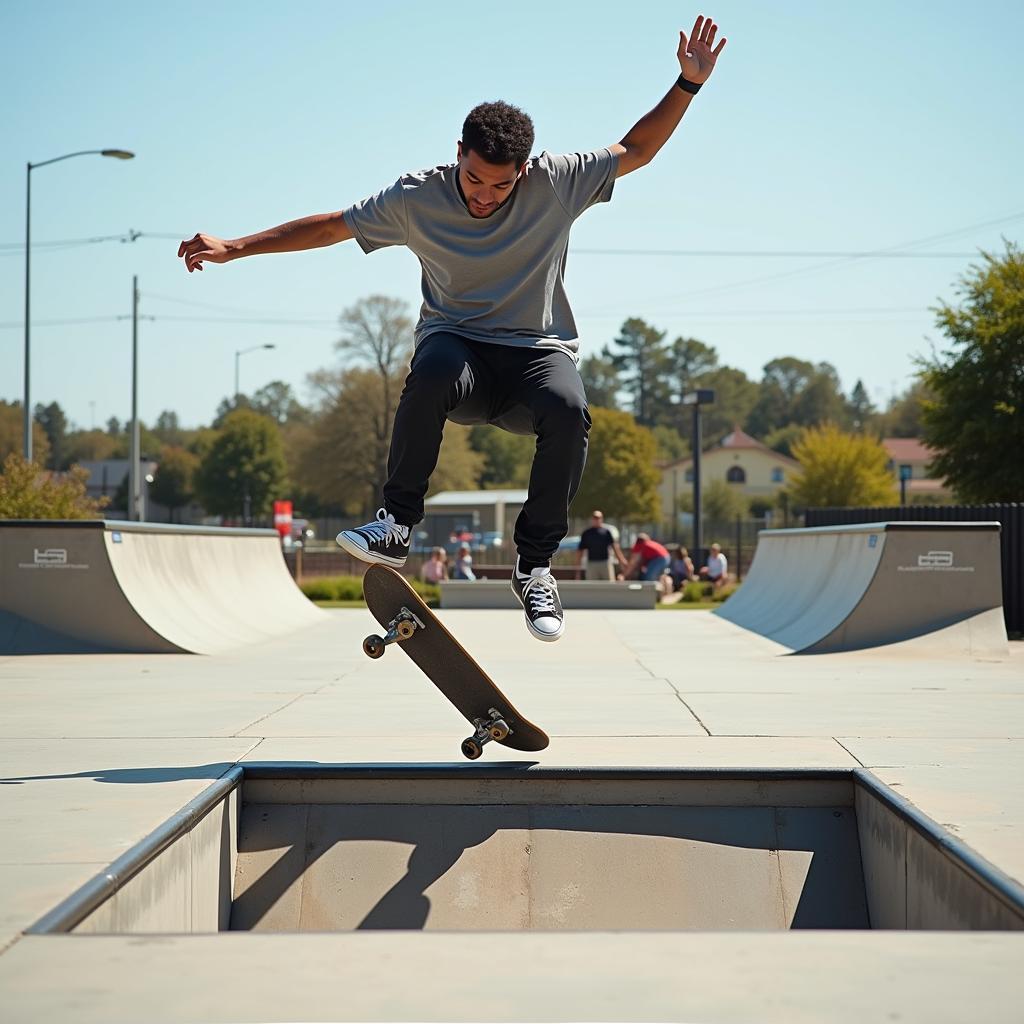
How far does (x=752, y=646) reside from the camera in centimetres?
1223

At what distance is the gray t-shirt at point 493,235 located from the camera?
490 centimetres

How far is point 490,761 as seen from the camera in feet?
15.2

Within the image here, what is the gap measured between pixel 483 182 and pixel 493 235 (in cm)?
23

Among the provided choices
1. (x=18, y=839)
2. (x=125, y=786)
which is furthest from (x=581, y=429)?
(x=18, y=839)

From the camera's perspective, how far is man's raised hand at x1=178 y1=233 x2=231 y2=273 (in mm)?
4934

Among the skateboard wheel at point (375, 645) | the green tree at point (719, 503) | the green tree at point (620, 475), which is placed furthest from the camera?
the green tree at point (719, 503)

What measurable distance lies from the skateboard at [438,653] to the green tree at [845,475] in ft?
202

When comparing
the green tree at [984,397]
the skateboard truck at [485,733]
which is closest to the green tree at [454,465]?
the green tree at [984,397]

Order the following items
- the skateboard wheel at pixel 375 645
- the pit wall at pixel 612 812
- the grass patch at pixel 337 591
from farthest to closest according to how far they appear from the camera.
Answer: the grass patch at pixel 337 591, the skateboard wheel at pixel 375 645, the pit wall at pixel 612 812

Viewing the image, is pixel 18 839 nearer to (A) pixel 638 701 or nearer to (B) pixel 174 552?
(A) pixel 638 701

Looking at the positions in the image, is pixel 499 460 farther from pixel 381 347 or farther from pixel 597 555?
pixel 597 555

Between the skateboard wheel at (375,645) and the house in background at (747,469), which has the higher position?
the house in background at (747,469)

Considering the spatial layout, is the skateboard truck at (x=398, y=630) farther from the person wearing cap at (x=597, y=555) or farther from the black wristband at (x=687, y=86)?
the person wearing cap at (x=597, y=555)

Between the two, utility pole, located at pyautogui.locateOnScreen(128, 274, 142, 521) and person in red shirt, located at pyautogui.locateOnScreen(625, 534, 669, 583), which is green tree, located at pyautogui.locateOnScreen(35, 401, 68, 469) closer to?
utility pole, located at pyautogui.locateOnScreen(128, 274, 142, 521)
